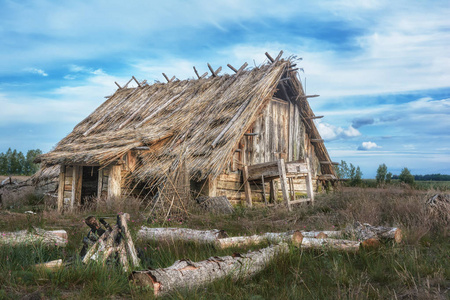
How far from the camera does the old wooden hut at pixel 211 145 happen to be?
1157cm

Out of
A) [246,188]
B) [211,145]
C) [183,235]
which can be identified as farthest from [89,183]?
[183,235]

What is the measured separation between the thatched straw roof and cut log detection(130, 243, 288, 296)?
499cm

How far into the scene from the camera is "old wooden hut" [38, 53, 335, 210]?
11570 mm

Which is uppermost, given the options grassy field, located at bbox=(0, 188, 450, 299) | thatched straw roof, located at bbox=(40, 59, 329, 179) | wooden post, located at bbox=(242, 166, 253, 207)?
thatched straw roof, located at bbox=(40, 59, 329, 179)

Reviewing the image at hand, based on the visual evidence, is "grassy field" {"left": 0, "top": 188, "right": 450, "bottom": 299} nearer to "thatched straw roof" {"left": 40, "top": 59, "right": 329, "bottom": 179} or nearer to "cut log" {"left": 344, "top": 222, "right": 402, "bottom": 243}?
"cut log" {"left": 344, "top": 222, "right": 402, "bottom": 243}

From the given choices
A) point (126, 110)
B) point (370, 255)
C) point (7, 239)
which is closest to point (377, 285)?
point (370, 255)

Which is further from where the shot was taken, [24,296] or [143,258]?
[143,258]

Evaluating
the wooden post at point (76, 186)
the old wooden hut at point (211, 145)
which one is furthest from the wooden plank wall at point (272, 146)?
the wooden post at point (76, 186)

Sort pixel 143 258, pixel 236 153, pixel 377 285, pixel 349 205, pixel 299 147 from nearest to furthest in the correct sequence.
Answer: pixel 377 285
pixel 143 258
pixel 349 205
pixel 236 153
pixel 299 147

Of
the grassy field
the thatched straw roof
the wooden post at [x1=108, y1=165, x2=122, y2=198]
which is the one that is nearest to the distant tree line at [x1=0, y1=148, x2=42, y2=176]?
the thatched straw roof

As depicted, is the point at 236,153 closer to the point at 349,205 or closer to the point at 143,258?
the point at 349,205

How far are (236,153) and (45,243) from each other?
25.7 ft

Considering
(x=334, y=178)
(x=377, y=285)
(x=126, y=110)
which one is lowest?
(x=377, y=285)

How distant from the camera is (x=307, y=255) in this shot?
18.4 feet
